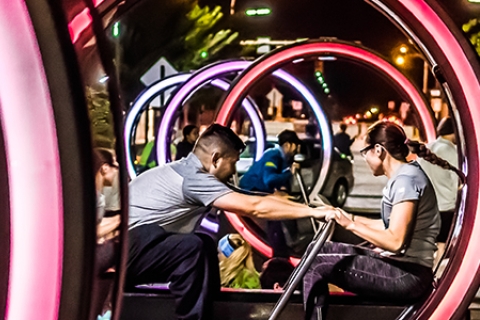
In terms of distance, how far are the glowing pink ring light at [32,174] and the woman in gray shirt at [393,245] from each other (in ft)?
7.15

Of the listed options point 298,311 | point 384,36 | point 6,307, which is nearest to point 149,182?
point 298,311

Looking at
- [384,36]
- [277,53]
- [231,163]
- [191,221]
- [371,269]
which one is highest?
[384,36]

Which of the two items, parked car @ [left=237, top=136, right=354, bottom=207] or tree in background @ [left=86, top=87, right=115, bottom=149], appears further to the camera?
parked car @ [left=237, top=136, right=354, bottom=207]

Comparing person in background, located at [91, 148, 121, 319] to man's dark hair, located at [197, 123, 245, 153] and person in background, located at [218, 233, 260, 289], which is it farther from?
person in background, located at [218, 233, 260, 289]

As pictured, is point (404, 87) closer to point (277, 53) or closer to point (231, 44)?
point (277, 53)

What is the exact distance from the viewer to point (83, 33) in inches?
44.4

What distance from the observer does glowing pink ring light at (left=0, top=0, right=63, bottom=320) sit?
97 centimetres

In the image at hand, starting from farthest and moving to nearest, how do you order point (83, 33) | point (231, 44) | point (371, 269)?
point (231, 44), point (371, 269), point (83, 33)

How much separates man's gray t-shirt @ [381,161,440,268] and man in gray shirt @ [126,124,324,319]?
56 cm

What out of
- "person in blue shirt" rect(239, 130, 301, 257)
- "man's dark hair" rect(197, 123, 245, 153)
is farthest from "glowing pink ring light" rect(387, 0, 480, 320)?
"person in blue shirt" rect(239, 130, 301, 257)

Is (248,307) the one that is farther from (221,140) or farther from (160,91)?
(160,91)

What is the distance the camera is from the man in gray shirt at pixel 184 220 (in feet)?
10.4

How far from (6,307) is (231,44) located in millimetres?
11904

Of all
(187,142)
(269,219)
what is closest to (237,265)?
(269,219)
